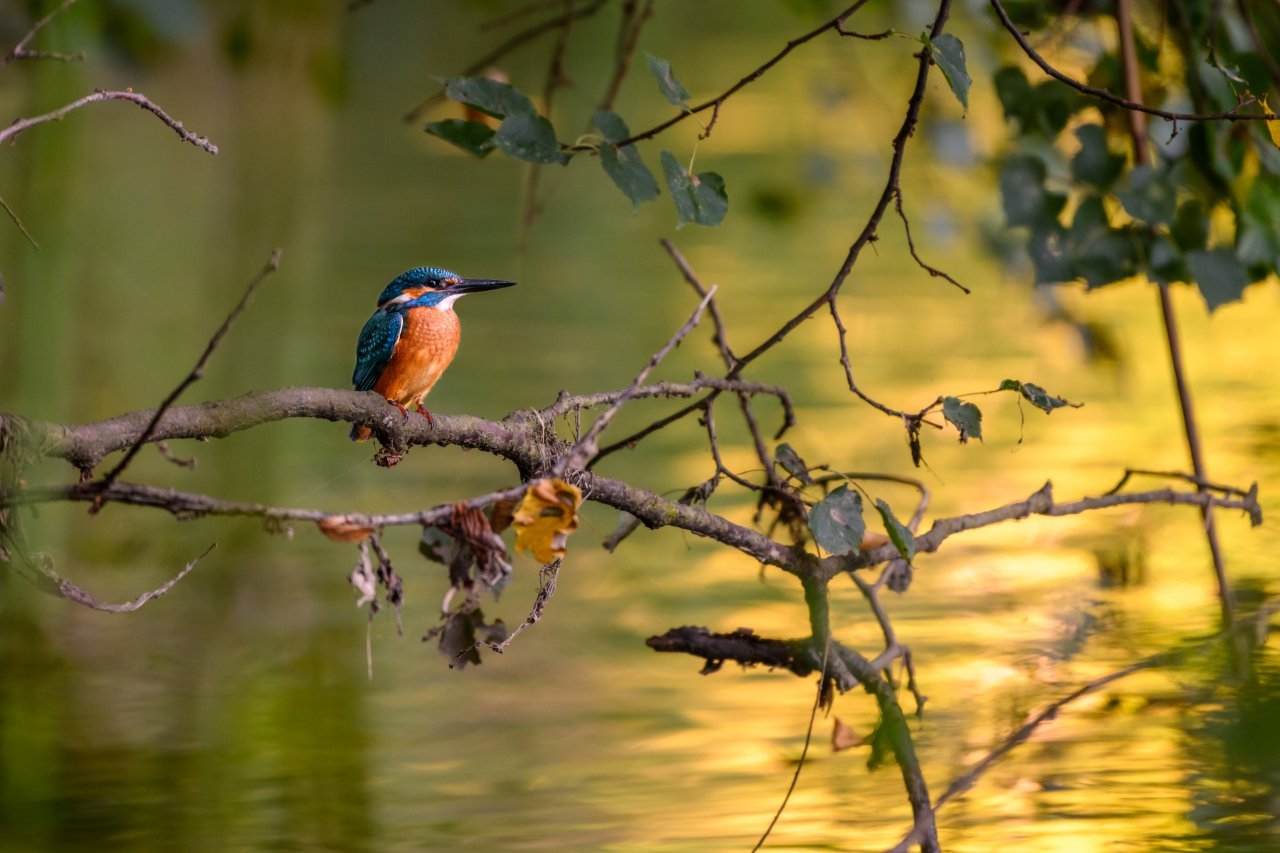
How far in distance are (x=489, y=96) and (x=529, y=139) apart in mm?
47

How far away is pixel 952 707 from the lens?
74.9 inches

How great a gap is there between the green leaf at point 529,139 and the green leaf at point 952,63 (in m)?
0.28

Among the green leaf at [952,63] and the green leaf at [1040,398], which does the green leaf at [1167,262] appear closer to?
the green leaf at [1040,398]

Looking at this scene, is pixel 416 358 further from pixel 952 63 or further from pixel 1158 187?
pixel 1158 187

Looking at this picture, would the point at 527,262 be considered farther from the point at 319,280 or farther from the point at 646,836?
the point at 646,836

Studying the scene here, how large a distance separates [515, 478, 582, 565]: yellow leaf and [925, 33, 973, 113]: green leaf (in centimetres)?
40

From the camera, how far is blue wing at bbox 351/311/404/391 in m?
1.21

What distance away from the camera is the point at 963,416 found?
3.99 feet

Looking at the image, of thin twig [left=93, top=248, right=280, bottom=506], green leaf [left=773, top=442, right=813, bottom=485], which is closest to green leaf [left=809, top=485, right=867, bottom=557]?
green leaf [left=773, top=442, right=813, bottom=485]

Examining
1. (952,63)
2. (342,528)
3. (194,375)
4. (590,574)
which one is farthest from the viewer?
(590,574)

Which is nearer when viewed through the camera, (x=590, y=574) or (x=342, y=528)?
(x=342, y=528)

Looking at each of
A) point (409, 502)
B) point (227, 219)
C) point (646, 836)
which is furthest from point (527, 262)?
point (646, 836)

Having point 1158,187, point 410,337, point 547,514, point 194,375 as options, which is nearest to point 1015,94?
point 1158,187

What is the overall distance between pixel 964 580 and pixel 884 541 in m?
1.01
